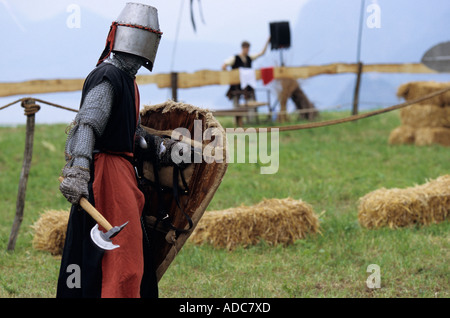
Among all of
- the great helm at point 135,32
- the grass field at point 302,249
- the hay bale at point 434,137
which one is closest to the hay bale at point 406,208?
the grass field at point 302,249

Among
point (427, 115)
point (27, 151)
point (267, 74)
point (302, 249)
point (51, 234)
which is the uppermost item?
point (267, 74)

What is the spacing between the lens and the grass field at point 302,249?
4387mm

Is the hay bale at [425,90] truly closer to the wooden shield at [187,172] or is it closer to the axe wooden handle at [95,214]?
the wooden shield at [187,172]

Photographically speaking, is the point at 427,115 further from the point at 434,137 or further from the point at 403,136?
the point at 403,136

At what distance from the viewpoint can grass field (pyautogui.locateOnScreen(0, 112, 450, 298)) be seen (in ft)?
14.4

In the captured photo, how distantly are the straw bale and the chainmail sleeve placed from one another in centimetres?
844

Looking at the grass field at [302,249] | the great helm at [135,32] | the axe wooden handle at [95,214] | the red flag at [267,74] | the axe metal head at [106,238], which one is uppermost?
the great helm at [135,32]

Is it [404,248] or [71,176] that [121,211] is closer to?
[71,176]

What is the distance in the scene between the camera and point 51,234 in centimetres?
532

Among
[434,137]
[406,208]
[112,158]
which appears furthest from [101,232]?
[434,137]

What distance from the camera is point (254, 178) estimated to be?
26.7 feet

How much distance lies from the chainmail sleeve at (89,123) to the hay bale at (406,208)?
3.60m

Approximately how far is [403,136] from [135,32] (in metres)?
8.41
